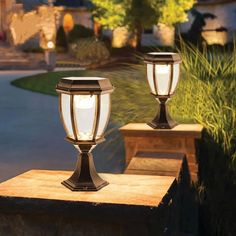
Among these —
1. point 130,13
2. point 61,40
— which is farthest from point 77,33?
point 130,13

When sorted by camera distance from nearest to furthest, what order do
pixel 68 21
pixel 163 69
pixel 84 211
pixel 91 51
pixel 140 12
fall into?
pixel 84 211, pixel 163 69, pixel 140 12, pixel 91 51, pixel 68 21

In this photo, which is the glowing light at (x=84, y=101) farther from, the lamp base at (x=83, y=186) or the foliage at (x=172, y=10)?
the foliage at (x=172, y=10)

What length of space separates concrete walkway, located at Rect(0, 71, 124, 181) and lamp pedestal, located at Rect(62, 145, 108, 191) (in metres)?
2.89

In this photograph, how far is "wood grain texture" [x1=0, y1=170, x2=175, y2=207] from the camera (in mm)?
3074

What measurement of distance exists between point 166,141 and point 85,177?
→ 6.28ft

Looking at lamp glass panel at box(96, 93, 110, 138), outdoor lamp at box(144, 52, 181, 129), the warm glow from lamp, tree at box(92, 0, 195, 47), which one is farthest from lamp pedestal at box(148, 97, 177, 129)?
the warm glow from lamp

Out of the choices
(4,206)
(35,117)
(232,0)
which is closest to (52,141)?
(35,117)

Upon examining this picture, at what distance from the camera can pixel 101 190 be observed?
10.9 feet

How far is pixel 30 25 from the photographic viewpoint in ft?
112

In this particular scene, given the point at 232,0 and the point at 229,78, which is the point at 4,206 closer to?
the point at 229,78

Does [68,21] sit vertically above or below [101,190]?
below

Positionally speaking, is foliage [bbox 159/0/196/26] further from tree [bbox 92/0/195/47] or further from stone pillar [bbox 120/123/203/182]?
stone pillar [bbox 120/123/203/182]

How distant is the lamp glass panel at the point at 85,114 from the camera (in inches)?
123

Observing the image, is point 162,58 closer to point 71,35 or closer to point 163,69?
point 163,69
